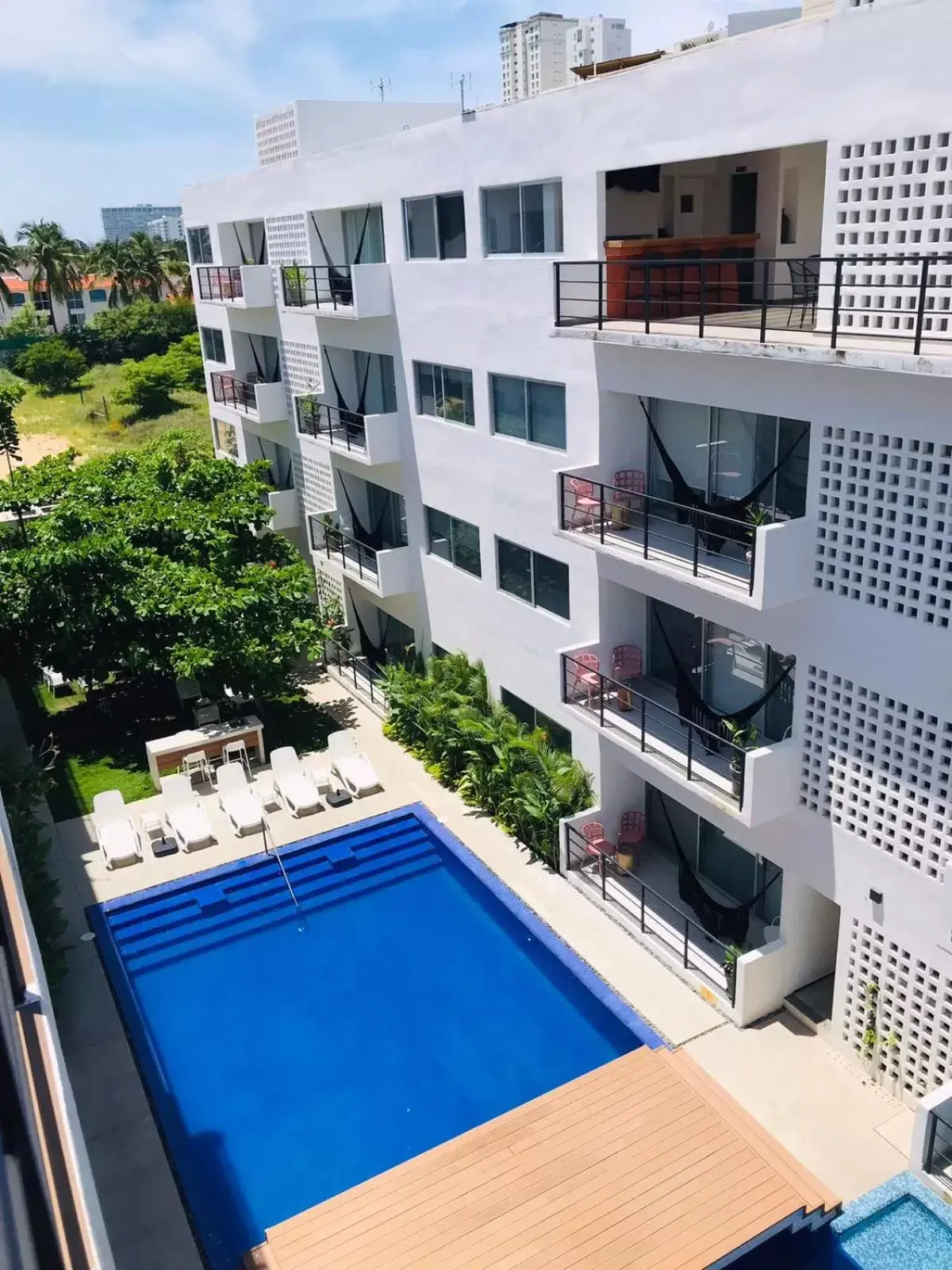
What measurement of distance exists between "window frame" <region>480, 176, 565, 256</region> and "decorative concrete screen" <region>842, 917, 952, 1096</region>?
10410mm

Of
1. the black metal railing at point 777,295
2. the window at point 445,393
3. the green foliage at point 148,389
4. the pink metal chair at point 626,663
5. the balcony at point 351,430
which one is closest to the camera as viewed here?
the black metal railing at point 777,295

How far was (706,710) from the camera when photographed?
14281 millimetres

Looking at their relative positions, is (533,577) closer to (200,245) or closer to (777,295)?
(777,295)

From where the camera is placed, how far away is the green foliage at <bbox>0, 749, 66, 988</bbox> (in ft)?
48.6

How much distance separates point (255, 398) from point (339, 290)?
6.55 m

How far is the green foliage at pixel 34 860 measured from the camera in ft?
48.6

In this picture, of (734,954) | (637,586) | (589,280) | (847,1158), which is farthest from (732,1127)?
(589,280)

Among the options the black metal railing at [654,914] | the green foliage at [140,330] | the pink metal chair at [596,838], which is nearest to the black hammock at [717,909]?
the black metal railing at [654,914]

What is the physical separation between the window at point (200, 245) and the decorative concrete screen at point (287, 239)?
5.12m

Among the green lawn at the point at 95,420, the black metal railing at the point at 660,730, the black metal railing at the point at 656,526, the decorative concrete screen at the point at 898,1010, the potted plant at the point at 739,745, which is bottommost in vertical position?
the decorative concrete screen at the point at 898,1010

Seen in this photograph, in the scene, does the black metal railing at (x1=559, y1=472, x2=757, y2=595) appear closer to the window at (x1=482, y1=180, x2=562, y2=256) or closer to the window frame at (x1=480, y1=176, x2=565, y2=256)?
the window frame at (x1=480, y1=176, x2=565, y2=256)

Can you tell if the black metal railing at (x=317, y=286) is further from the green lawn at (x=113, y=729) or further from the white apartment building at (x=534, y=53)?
the green lawn at (x=113, y=729)

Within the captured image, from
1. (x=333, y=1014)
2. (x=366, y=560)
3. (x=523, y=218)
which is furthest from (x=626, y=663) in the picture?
(x=366, y=560)

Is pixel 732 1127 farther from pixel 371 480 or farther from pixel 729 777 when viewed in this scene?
pixel 371 480
